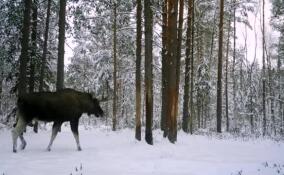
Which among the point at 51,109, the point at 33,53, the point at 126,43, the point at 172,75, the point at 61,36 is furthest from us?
the point at 126,43

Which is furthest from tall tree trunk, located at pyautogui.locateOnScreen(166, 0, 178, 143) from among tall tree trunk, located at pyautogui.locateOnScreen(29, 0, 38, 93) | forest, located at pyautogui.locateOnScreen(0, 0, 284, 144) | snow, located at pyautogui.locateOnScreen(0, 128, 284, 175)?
tall tree trunk, located at pyautogui.locateOnScreen(29, 0, 38, 93)

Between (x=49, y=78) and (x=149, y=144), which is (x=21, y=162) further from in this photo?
(x=49, y=78)

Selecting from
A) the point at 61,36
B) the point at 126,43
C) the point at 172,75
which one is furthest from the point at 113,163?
the point at 126,43

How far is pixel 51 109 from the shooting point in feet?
43.2

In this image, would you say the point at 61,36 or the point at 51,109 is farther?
the point at 61,36

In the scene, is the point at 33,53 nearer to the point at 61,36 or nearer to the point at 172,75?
the point at 61,36

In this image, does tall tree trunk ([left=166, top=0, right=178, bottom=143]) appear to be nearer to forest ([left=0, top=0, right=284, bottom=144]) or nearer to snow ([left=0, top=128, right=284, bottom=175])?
forest ([left=0, top=0, right=284, bottom=144])

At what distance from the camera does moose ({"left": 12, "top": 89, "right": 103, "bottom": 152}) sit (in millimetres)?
12812

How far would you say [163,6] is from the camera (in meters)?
22.8

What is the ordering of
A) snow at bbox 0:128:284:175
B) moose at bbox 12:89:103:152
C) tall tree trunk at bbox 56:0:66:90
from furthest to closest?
tall tree trunk at bbox 56:0:66:90
moose at bbox 12:89:103:152
snow at bbox 0:128:284:175

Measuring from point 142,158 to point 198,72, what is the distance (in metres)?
29.1

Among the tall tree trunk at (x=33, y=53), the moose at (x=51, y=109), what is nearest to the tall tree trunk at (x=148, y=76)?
the moose at (x=51, y=109)

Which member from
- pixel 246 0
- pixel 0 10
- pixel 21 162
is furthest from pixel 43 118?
pixel 246 0

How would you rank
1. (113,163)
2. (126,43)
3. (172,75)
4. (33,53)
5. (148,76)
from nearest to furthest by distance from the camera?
(113,163) → (148,76) → (172,75) → (33,53) → (126,43)
